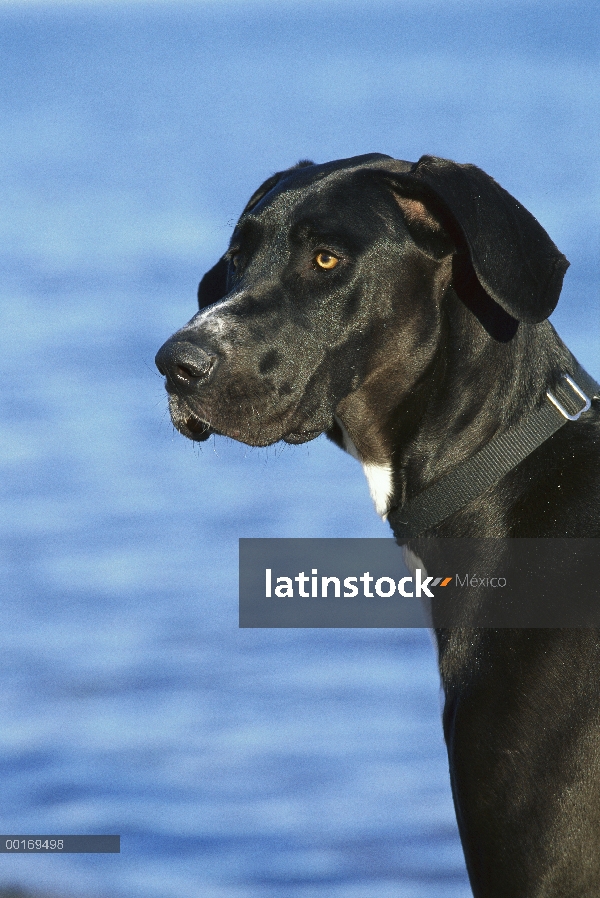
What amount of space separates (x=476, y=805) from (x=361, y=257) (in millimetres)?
1425

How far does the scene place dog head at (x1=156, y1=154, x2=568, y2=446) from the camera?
3.35 meters

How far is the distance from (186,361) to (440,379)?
26.3 inches

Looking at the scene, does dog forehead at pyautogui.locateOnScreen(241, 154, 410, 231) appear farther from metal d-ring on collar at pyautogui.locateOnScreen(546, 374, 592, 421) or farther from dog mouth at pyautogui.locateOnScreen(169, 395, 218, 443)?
metal d-ring on collar at pyautogui.locateOnScreen(546, 374, 592, 421)

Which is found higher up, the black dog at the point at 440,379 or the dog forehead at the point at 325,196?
the dog forehead at the point at 325,196

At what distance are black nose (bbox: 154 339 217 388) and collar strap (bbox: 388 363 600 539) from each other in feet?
2.13

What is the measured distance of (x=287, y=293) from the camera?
347 centimetres

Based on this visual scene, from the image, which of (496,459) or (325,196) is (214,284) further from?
(496,459)

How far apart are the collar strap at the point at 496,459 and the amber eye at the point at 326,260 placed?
631 mm

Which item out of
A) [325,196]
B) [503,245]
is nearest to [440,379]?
[503,245]

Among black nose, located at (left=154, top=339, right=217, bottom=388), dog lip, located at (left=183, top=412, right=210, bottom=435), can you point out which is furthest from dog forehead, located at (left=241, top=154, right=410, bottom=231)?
dog lip, located at (left=183, top=412, right=210, bottom=435)

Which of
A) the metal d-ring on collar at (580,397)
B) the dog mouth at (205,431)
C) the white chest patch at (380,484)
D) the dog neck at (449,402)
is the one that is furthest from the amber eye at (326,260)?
the metal d-ring on collar at (580,397)

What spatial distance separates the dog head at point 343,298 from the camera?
11.0ft

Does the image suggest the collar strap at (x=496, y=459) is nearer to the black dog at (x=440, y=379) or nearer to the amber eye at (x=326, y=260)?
the black dog at (x=440, y=379)

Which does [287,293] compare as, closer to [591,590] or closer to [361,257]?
[361,257]
